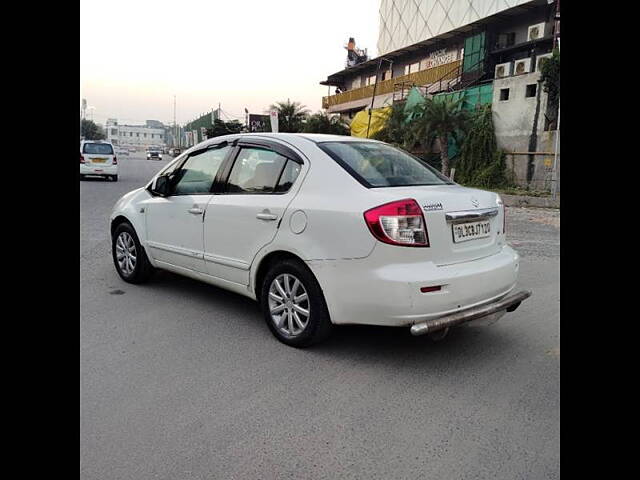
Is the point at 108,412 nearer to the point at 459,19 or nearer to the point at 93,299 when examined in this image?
the point at 93,299

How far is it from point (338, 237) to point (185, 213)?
76.7 inches

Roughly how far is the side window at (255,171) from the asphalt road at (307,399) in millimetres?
1179

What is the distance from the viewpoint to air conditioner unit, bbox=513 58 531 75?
78.6 ft

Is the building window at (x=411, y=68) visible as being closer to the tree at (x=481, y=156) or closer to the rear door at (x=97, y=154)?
the tree at (x=481, y=156)

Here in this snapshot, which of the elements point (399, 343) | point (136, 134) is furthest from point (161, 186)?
point (136, 134)

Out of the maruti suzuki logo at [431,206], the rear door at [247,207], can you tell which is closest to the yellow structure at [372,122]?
the rear door at [247,207]

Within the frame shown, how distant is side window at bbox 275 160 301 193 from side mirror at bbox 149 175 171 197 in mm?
1602

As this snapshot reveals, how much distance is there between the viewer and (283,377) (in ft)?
11.6

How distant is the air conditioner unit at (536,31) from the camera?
86.2 ft

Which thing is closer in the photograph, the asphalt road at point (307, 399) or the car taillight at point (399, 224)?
the asphalt road at point (307, 399)

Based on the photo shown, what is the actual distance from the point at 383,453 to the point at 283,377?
3.45ft

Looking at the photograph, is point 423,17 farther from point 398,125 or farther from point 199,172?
point 199,172

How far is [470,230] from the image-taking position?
12.4ft
